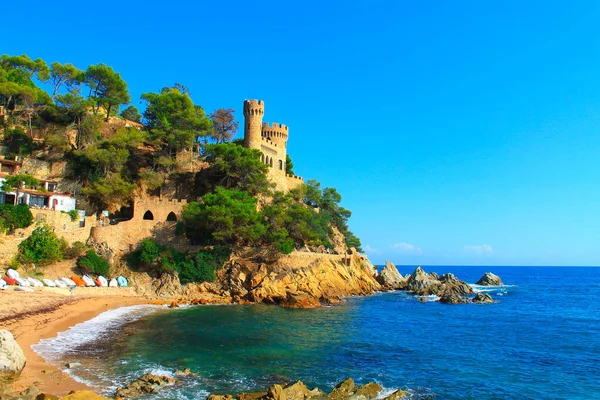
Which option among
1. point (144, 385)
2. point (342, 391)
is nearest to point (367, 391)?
point (342, 391)

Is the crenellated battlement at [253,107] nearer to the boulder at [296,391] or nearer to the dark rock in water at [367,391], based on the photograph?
the dark rock in water at [367,391]

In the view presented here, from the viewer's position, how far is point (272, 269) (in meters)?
35.5

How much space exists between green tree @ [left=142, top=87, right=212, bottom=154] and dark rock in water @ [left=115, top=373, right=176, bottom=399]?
107ft

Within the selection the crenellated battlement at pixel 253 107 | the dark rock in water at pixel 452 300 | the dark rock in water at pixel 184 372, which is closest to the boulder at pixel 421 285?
the dark rock in water at pixel 452 300

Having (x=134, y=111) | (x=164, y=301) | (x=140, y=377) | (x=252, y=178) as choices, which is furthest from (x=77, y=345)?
(x=134, y=111)

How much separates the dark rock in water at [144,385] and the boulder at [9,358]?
141 inches

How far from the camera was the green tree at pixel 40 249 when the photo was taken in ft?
95.7

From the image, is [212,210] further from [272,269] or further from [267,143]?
[267,143]

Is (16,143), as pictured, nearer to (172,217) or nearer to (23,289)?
(172,217)

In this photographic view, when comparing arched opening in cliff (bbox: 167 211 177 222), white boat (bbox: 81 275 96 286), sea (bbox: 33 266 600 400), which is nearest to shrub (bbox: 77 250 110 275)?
white boat (bbox: 81 275 96 286)

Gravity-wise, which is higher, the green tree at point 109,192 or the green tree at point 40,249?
the green tree at point 109,192

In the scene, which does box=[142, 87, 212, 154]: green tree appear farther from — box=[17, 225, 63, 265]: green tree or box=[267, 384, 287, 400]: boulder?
box=[267, 384, 287, 400]: boulder

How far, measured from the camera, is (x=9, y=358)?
42.9 ft

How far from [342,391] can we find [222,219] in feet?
72.1
